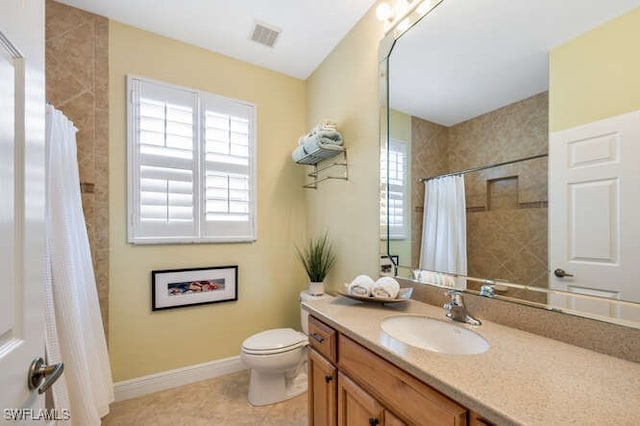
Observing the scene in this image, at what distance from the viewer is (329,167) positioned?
2.33m

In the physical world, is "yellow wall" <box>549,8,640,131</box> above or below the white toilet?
above

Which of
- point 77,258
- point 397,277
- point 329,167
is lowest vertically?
point 397,277

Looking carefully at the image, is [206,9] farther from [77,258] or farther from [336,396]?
[336,396]

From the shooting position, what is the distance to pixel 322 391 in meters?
1.30

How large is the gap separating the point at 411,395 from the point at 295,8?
2.27m

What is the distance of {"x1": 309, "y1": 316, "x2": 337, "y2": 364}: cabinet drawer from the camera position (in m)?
1.23

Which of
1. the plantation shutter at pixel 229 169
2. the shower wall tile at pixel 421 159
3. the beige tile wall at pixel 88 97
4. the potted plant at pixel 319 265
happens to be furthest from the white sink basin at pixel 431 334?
the beige tile wall at pixel 88 97

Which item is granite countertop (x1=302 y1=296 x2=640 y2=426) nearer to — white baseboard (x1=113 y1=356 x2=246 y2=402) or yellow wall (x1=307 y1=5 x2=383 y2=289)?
yellow wall (x1=307 y1=5 x2=383 y2=289)

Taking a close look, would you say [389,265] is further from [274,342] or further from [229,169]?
[229,169]

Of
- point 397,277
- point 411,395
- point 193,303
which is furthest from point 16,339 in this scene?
point 193,303

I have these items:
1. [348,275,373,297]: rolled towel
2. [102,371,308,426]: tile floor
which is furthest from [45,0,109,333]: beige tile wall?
[348,275,373,297]: rolled towel

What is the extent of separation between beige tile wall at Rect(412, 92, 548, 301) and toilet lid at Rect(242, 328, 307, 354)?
50.3 inches

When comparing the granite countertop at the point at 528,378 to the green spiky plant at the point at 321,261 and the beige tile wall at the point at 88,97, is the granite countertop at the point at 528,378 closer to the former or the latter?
the green spiky plant at the point at 321,261

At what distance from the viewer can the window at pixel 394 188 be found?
162cm
